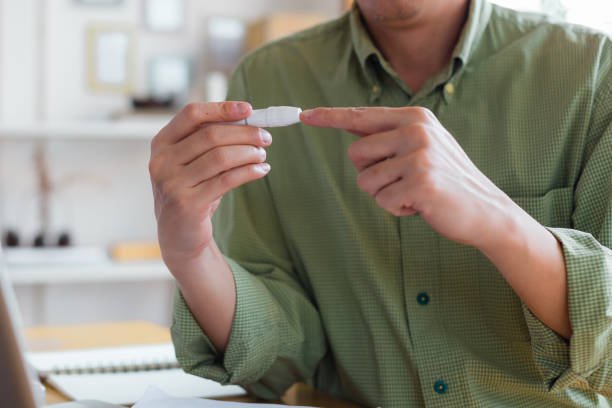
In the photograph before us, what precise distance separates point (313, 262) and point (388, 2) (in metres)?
0.39

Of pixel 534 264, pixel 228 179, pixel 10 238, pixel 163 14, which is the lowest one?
pixel 10 238

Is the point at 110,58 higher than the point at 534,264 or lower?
higher

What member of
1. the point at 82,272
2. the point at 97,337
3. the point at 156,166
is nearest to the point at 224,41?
the point at 82,272

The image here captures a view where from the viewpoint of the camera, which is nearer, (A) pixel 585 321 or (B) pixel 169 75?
(A) pixel 585 321

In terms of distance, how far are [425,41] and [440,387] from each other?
0.50m

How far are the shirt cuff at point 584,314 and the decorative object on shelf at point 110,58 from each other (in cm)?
245

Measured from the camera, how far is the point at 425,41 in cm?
108

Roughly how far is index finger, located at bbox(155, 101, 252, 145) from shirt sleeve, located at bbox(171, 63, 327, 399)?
0.75 feet

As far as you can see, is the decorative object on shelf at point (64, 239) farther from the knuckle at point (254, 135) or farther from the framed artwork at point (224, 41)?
the knuckle at point (254, 135)

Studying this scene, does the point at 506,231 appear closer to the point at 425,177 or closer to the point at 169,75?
the point at 425,177

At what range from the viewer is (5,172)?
279 cm

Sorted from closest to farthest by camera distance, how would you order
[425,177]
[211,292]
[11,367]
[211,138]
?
[11,367], [425,177], [211,138], [211,292]

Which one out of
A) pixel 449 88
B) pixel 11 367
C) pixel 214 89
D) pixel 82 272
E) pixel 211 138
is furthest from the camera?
pixel 214 89

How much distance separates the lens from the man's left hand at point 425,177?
68cm
